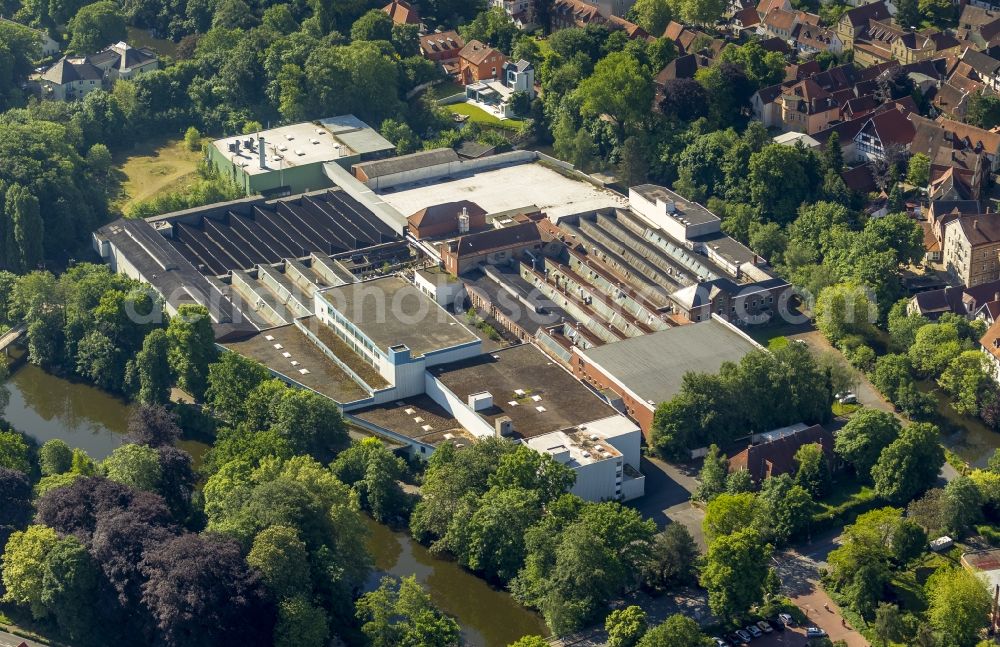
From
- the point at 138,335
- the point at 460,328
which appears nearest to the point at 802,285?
the point at 460,328

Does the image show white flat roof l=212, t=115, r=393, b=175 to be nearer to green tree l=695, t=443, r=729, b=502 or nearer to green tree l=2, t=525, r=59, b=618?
green tree l=695, t=443, r=729, b=502

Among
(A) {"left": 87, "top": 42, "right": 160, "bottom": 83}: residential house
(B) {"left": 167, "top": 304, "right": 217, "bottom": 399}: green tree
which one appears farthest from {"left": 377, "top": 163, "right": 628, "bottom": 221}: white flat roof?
(A) {"left": 87, "top": 42, "right": 160, "bottom": 83}: residential house

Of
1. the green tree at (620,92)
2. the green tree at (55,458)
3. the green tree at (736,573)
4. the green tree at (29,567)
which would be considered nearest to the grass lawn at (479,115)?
the green tree at (620,92)

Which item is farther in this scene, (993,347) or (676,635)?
(993,347)

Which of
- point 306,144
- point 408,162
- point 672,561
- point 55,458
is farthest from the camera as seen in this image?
point 306,144

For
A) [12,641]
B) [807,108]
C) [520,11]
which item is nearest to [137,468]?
[12,641]

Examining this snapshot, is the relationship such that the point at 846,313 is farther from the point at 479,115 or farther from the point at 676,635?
the point at 479,115

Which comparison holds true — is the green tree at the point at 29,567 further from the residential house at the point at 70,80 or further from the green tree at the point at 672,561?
the residential house at the point at 70,80
